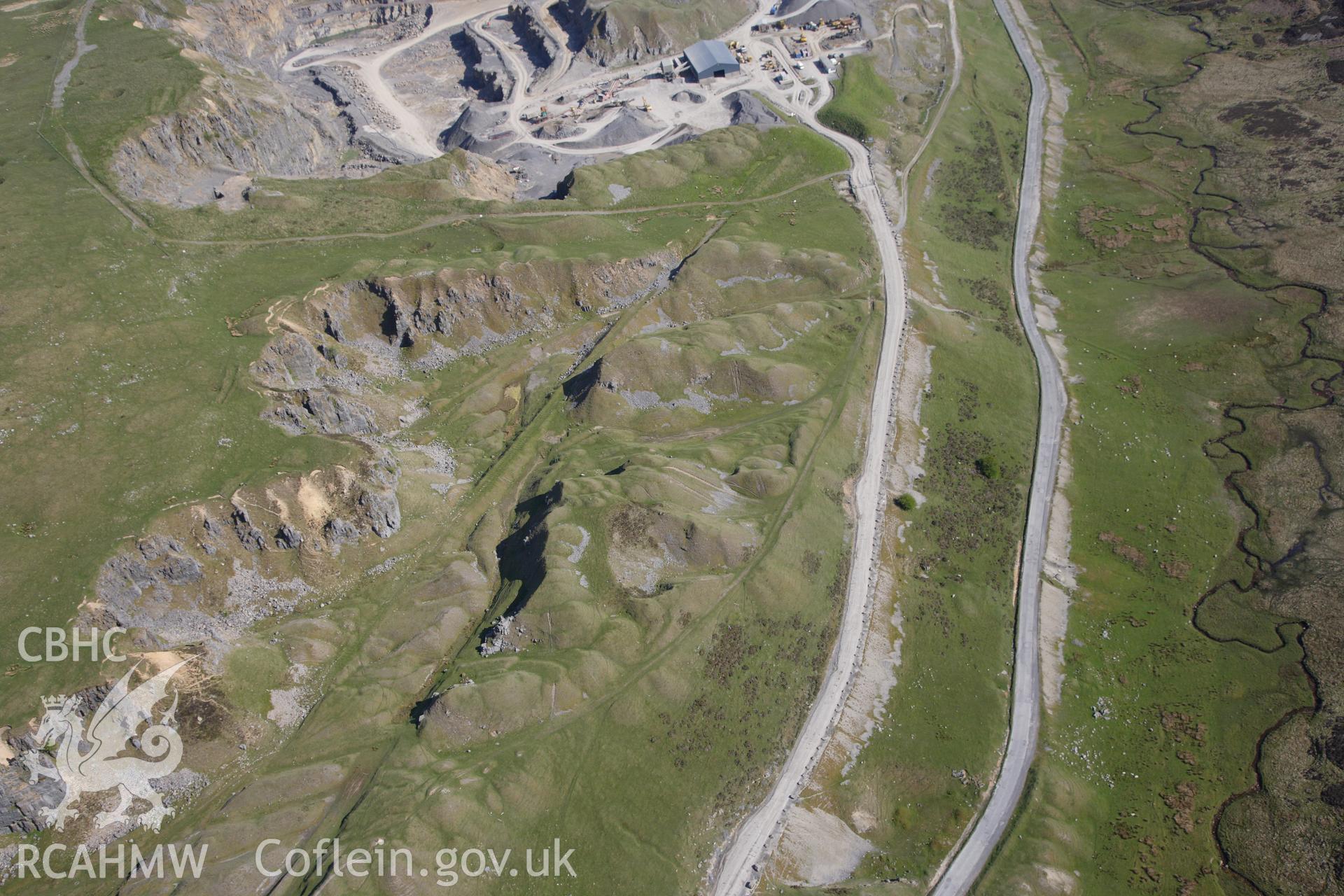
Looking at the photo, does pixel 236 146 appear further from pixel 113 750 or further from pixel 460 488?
pixel 113 750

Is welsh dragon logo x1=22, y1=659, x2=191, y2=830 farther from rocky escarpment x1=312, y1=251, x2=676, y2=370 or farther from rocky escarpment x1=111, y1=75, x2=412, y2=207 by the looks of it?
rocky escarpment x1=111, y1=75, x2=412, y2=207

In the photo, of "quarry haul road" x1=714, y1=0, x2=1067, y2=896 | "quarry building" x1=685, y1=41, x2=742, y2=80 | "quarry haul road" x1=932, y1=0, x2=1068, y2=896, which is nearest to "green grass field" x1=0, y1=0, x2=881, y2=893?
"quarry haul road" x1=714, y1=0, x2=1067, y2=896

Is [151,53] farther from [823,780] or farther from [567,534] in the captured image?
[823,780]

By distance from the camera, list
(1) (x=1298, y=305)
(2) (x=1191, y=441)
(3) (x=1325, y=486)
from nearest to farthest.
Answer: (3) (x=1325, y=486) < (2) (x=1191, y=441) < (1) (x=1298, y=305)

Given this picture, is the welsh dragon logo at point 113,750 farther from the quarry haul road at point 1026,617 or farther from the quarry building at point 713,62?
the quarry building at point 713,62

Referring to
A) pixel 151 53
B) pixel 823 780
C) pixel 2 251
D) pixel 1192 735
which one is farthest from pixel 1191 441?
pixel 151 53

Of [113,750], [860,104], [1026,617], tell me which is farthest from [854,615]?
[860,104]
